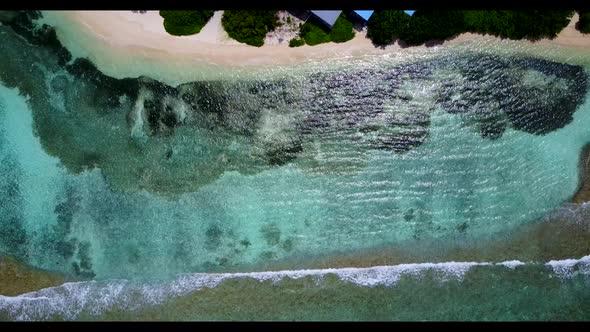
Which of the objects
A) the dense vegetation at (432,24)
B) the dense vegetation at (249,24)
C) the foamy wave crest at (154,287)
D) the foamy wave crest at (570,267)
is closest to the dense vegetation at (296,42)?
the dense vegetation at (249,24)

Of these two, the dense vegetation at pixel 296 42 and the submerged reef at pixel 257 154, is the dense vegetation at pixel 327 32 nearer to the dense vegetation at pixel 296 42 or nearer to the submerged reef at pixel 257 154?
the dense vegetation at pixel 296 42

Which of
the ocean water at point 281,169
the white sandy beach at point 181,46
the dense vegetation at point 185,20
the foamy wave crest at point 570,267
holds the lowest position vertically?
the foamy wave crest at point 570,267

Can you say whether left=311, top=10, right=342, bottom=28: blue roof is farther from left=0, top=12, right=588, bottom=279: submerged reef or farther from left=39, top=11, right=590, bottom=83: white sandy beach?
left=0, top=12, right=588, bottom=279: submerged reef

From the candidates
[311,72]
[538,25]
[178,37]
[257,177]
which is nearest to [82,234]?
[257,177]

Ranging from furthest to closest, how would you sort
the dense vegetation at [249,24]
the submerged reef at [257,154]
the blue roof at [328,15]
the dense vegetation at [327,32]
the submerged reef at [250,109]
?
the submerged reef at [250,109]
the submerged reef at [257,154]
the dense vegetation at [327,32]
the dense vegetation at [249,24]
the blue roof at [328,15]

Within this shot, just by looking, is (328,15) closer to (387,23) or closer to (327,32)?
(327,32)

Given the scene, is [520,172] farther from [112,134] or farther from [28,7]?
[28,7]

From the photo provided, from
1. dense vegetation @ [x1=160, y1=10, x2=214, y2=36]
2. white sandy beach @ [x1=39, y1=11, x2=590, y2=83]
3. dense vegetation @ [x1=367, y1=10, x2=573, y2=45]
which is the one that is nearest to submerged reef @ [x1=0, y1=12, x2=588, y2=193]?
white sandy beach @ [x1=39, y1=11, x2=590, y2=83]
